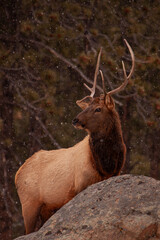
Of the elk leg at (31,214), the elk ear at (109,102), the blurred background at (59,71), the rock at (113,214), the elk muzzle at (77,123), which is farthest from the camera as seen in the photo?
the blurred background at (59,71)

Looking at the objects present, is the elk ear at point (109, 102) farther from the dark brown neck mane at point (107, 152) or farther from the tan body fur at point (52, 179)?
the tan body fur at point (52, 179)

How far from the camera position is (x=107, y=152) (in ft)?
17.7

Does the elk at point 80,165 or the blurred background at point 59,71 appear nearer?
the elk at point 80,165

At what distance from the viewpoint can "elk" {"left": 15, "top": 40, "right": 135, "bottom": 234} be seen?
17.6 ft

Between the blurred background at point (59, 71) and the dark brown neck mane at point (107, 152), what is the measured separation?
145 centimetres

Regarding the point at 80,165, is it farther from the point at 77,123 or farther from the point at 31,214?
the point at 31,214

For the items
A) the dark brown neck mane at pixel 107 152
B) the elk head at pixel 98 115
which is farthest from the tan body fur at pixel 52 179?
the elk head at pixel 98 115

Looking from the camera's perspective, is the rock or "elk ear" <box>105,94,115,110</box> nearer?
the rock

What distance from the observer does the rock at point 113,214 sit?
3.88 meters

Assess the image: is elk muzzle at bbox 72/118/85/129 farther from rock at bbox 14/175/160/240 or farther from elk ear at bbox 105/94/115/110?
rock at bbox 14/175/160/240

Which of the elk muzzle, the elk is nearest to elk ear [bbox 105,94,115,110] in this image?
the elk

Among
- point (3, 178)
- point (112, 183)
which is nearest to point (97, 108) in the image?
point (112, 183)

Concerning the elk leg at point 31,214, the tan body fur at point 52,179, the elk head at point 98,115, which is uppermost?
the elk head at point 98,115

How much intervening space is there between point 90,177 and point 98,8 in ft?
22.5
